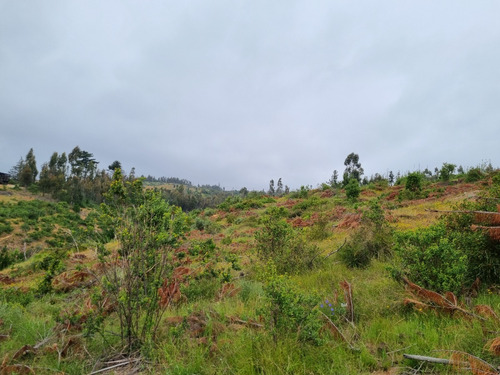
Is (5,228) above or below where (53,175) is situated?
below

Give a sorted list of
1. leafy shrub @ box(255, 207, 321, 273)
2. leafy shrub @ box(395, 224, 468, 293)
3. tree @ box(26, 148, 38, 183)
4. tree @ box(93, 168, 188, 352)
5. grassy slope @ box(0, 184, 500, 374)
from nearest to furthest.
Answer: grassy slope @ box(0, 184, 500, 374) < tree @ box(93, 168, 188, 352) < leafy shrub @ box(395, 224, 468, 293) < leafy shrub @ box(255, 207, 321, 273) < tree @ box(26, 148, 38, 183)

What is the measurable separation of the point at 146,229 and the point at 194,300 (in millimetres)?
1898

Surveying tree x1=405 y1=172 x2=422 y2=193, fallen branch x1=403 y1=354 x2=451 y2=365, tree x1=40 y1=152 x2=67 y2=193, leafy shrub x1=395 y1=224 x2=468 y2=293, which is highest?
tree x1=40 y1=152 x2=67 y2=193

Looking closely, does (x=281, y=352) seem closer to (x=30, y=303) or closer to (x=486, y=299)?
(x=486, y=299)

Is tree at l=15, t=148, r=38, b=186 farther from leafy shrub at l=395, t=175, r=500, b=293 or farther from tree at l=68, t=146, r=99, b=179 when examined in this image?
leafy shrub at l=395, t=175, r=500, b=293

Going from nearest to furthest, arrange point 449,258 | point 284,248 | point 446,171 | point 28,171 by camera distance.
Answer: point 449,258
point 284,248
point 446,171
point 28,171

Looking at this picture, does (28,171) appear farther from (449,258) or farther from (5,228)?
(449,258)

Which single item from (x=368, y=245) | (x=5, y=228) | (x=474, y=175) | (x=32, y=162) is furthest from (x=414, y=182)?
(x=32, y=162)

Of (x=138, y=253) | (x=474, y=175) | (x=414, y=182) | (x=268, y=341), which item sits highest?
(x=474, y=175)

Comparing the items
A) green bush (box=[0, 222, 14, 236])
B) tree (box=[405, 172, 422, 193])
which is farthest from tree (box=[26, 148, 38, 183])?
tree (box=[405, 172, 422, 193])

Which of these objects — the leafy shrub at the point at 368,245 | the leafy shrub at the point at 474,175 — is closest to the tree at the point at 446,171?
the leafy shrub at the point at 474,175

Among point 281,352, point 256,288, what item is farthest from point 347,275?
point 281,352

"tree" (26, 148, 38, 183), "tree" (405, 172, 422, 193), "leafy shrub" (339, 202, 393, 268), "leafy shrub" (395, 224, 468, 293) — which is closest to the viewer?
"leafy shrub" (395, 224, 468, 293)

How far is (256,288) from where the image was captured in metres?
4.72
